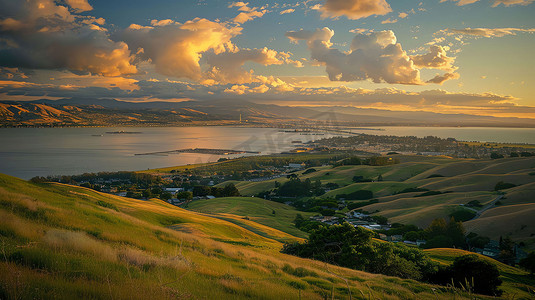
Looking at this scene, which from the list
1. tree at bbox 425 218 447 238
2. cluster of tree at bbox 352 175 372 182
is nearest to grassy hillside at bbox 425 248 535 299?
tree at bbox 425 218 447 238

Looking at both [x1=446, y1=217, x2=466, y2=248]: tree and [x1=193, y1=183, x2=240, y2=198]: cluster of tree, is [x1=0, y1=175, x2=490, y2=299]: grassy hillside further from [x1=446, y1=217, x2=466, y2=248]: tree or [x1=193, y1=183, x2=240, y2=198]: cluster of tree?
[x1=193, y1=183, x2=240, y2=198]: cluster of tree

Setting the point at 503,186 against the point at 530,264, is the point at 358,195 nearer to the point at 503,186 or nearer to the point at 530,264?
the point at 503,186

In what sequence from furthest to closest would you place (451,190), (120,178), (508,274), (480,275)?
(120,178), (451,190), (508,274), (480,275)

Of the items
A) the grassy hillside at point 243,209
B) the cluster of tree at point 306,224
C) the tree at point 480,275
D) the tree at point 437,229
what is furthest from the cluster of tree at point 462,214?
the tree at point 480,275

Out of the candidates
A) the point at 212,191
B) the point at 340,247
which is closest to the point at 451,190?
the point at 212,191

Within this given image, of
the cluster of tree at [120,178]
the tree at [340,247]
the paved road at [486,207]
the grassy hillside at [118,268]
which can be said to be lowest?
the cluster of tree at [120,178]

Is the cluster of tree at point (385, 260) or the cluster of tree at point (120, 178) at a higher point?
the cluster of tree at point (385, 260)

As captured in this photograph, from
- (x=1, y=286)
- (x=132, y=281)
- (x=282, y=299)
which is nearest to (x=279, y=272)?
(x=282, y=299)

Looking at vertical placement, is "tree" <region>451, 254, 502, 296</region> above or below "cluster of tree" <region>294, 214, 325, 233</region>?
above

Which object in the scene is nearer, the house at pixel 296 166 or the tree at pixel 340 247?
the tree at pixel 340 247

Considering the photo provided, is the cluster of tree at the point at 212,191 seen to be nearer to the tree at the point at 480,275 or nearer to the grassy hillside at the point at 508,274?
the grassy hillside at the point at 508,274
